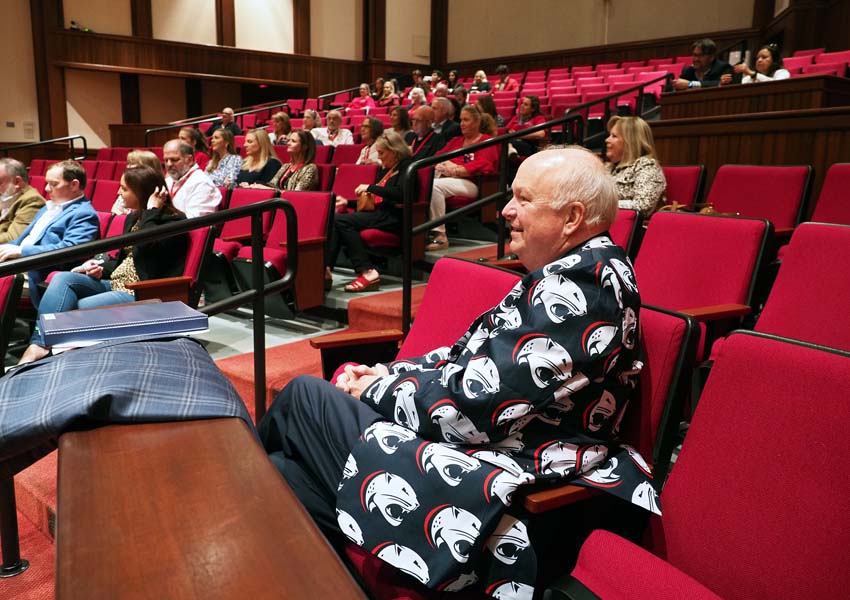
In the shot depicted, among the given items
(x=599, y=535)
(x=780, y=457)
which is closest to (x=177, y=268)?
(x=599, y=535)

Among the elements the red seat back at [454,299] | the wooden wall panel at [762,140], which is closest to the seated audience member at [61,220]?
the red seat back at [454,299]

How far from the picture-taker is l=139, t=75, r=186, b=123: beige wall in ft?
35.2

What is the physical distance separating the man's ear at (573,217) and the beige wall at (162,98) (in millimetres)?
10844

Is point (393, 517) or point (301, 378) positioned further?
point (301, 378)

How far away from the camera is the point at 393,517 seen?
1.02 meters

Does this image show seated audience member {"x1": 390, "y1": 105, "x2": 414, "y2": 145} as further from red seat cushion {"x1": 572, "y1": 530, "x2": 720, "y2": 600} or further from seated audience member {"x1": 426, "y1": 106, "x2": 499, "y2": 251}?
red seat cushion {"x1": 572, "y1": 530, "x2": 720, "y2": 600}

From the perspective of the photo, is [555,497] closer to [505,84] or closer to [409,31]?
[505,84]

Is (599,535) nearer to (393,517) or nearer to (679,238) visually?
(393,517)

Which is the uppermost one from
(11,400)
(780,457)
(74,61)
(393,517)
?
(74,61)

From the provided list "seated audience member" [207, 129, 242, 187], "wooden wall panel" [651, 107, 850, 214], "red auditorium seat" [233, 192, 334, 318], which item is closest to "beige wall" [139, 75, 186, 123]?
"seated audience member" [207, 129, 242, 187]

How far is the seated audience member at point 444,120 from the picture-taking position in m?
4.49

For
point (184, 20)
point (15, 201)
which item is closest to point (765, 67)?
point (15, 201)

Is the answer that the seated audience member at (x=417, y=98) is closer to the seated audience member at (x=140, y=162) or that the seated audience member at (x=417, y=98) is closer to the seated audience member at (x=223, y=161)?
the seated audience member at (x=223, y=161)

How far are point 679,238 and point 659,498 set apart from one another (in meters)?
1.16
